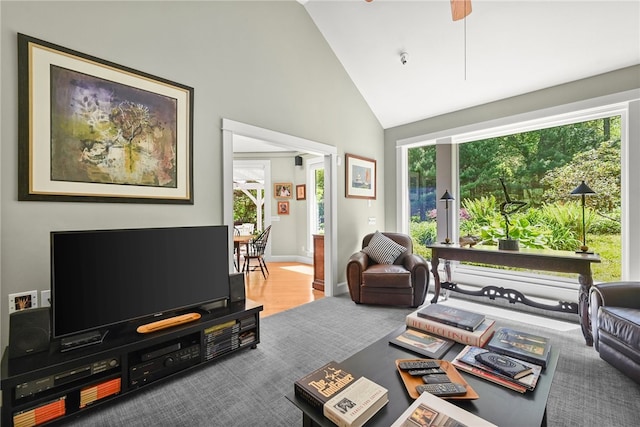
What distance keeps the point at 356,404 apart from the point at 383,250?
2.84m

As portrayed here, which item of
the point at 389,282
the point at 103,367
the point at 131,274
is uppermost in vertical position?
the point at 131,274

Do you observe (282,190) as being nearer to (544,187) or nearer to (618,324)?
(544,187)

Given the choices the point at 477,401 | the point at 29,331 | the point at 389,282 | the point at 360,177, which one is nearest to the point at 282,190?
the point at 360,177

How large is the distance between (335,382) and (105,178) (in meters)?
2.09

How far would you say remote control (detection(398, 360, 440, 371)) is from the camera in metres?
1.34

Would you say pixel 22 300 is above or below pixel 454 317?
above

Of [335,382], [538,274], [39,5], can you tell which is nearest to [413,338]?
[335,382]

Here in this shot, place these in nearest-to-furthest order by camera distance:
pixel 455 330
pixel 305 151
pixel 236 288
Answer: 1. pixel 455 330
2. pixel 236 288
3. pixel 305 151

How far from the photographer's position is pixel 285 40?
3307 mm

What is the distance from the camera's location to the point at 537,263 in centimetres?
288

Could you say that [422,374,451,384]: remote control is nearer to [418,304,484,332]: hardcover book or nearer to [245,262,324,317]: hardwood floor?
[418,304,484,332]: hardcover book

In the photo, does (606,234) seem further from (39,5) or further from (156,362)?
(39,5)

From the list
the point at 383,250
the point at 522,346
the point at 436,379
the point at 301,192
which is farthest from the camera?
the point at 301,192

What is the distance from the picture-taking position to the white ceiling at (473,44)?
8.69ft
